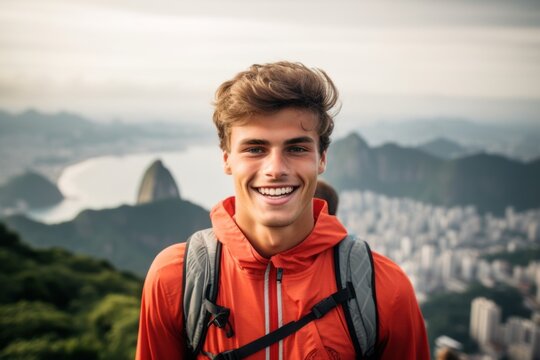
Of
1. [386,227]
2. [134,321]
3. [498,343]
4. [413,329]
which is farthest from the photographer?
[386,227]

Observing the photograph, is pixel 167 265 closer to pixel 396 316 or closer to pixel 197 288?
pixel 197 288

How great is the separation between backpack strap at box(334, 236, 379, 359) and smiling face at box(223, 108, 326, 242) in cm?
26

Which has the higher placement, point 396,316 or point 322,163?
point 322,163

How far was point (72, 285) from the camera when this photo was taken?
13.4 meters

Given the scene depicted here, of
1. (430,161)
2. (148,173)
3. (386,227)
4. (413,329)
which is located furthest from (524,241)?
(413,329)

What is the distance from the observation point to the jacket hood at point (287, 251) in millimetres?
1631

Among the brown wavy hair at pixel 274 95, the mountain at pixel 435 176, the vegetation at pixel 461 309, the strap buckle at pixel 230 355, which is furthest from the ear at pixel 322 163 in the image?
the mountain at pixel 435 176

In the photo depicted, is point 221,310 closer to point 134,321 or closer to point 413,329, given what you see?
point 413,329

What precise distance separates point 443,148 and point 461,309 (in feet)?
198

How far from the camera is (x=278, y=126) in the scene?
1.61 m

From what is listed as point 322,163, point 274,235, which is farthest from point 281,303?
point 322,163

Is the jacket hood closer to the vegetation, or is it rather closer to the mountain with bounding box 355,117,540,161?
the vegetation

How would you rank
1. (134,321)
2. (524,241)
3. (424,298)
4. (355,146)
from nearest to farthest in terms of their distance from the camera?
(134,321) → (424,298) → (524,241) → (355,146)

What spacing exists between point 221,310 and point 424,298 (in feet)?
133
